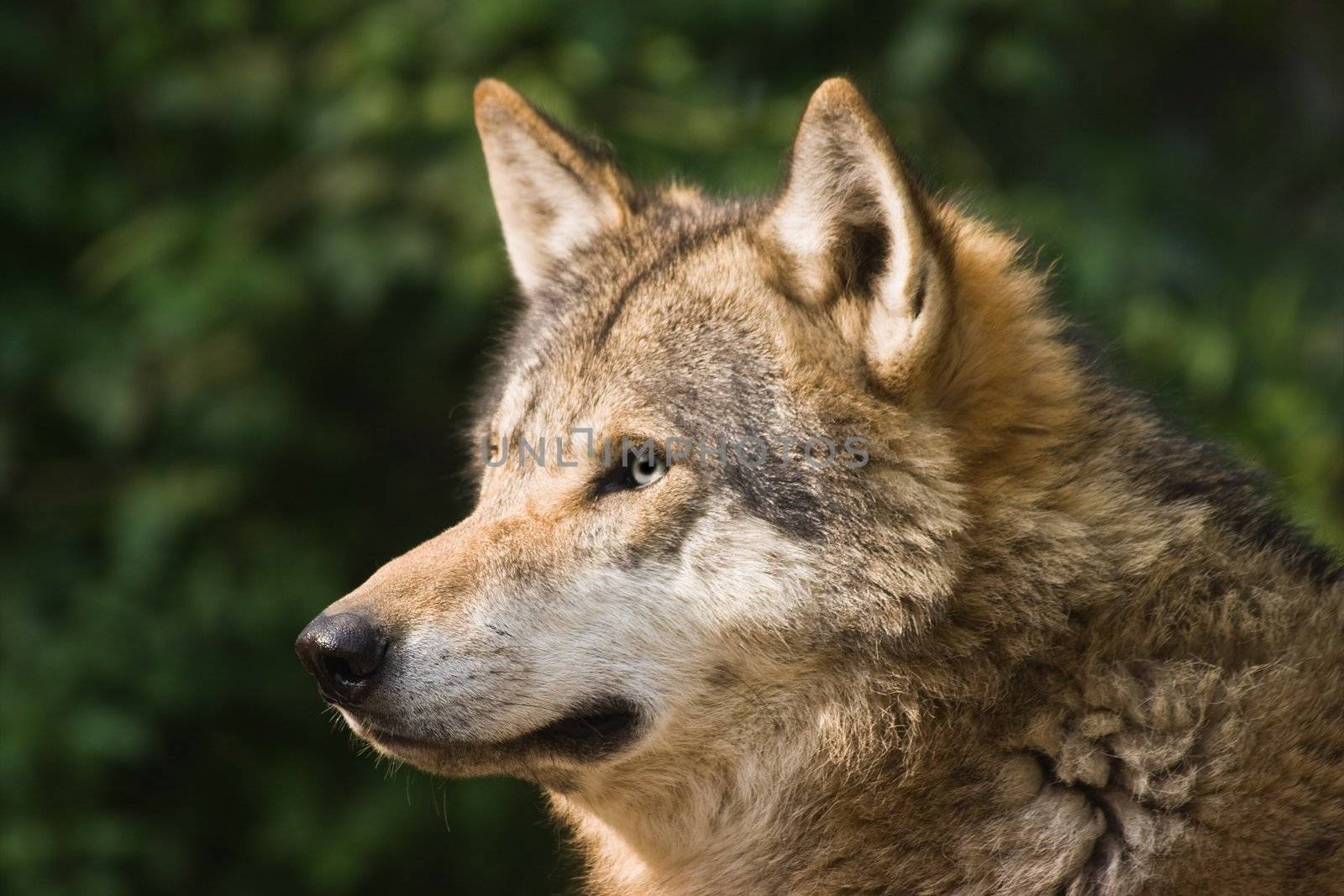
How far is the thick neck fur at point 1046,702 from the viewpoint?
2523 mm

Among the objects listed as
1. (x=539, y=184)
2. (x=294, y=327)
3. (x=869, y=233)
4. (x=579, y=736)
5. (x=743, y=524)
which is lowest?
(x=579, y=736)

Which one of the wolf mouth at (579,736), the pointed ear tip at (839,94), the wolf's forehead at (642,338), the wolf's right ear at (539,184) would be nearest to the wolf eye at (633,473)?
the wolf's forehead at (642,338)

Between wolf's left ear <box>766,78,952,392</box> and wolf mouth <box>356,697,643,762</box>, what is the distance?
2.64 ft

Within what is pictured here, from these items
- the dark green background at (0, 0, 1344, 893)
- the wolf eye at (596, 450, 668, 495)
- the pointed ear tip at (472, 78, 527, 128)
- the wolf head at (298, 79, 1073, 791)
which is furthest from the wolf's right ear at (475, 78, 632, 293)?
the dark green background at (0, 0, 1344, 893)

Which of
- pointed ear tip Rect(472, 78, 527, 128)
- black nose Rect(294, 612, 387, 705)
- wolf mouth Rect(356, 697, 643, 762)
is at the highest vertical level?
pointed ear tip Rect(472, 78, 527, 128)

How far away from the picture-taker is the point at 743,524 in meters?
2.68

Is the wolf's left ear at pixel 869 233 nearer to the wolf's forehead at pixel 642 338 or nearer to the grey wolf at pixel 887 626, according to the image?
the grey wolf at pixel 887 626

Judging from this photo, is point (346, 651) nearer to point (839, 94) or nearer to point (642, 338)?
point (642, 338)

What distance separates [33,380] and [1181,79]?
5906mm

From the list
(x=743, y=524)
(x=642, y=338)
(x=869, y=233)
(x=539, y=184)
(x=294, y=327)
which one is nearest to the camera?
(x=743, y=524)

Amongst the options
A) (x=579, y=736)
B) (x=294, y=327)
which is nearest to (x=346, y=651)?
(x=579, y=736)

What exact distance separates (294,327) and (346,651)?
3229 millimetres

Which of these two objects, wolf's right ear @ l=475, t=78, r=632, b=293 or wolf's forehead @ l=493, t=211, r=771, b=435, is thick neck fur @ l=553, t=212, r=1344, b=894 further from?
wolf's right ear @ l=475, t=78, r=632, b=293

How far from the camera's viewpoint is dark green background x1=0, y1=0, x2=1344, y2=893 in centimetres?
528
